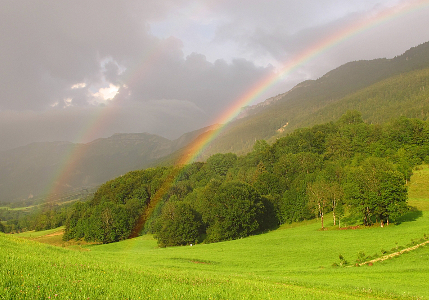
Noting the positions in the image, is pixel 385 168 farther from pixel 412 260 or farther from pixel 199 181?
pixel 199 181

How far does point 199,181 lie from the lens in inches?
5182

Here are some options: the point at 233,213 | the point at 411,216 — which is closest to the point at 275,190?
the point at 233,213

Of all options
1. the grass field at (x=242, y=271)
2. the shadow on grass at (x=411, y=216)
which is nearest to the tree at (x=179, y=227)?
the grass field at (x=242, y=271)

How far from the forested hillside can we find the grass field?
10534 mm

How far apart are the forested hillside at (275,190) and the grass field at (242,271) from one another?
1053cm

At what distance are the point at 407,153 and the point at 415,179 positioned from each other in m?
19.5

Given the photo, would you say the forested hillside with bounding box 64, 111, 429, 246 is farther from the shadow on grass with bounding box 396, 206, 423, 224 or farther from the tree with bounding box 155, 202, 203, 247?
the shadow on grass with bounding box 396, 206, 423, 224

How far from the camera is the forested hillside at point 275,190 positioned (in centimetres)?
6247

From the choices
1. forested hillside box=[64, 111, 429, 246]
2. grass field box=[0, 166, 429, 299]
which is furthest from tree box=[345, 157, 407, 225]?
grass field box=[0, 166, 429, 299]

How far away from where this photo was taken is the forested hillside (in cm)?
6247

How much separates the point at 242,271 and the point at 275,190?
7268cm

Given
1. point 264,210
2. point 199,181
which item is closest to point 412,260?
point 264,210

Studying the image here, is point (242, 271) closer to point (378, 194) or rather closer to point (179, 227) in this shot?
point (378, 194)

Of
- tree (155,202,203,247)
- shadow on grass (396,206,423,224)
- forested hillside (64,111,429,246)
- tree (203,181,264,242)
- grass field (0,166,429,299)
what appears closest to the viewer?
grass field (0,166,429,299)
